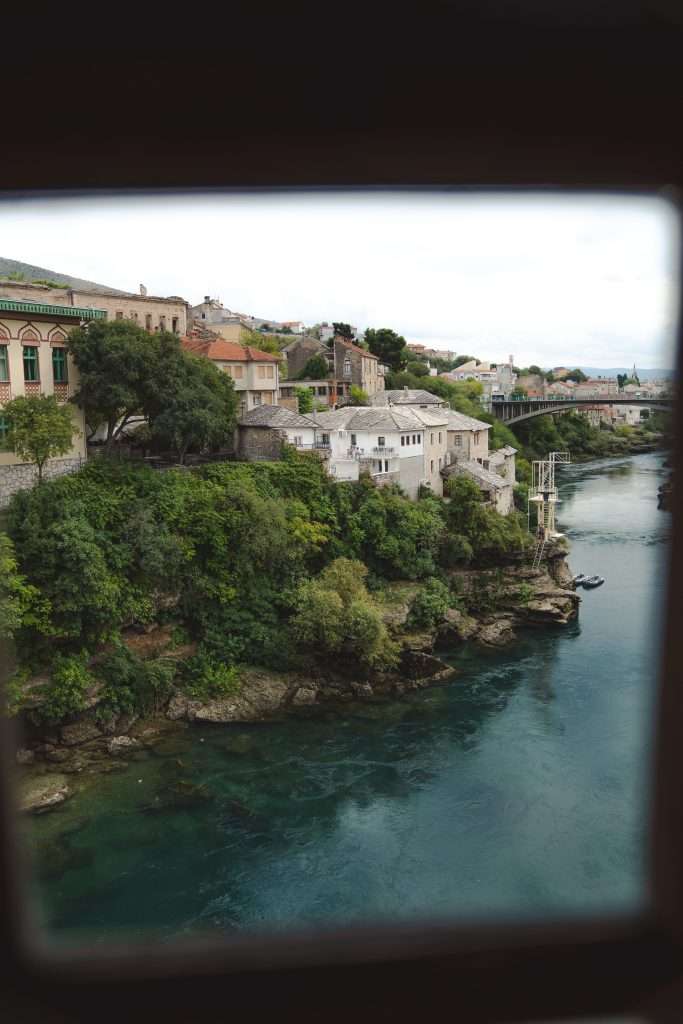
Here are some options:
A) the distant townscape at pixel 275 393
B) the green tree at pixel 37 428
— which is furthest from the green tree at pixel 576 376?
the green tree at pixel 37 428

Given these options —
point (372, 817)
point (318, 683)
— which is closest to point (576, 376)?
point (318, 683)

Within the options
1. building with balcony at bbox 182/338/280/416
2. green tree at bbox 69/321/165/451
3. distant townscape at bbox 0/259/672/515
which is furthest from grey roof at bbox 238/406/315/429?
green tree at bbox 69/321/165/451

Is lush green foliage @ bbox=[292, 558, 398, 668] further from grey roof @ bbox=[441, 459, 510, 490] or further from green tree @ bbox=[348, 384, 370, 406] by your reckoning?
green tree @ bbox=[348, 384, 370, 406]

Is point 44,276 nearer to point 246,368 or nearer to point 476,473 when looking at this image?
point 246,368

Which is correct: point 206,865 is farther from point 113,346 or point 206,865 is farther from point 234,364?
point 234,364

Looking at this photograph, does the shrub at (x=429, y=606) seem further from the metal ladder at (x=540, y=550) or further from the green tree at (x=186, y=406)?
the green tree at (x=186, y=406)

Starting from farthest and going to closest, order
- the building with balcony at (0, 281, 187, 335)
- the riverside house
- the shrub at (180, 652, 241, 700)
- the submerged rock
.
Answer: the riverside house < the building with balcony at (0, 281, 187, 335) < the shrub at (180, 652, 241, 700) < the submerged rock
